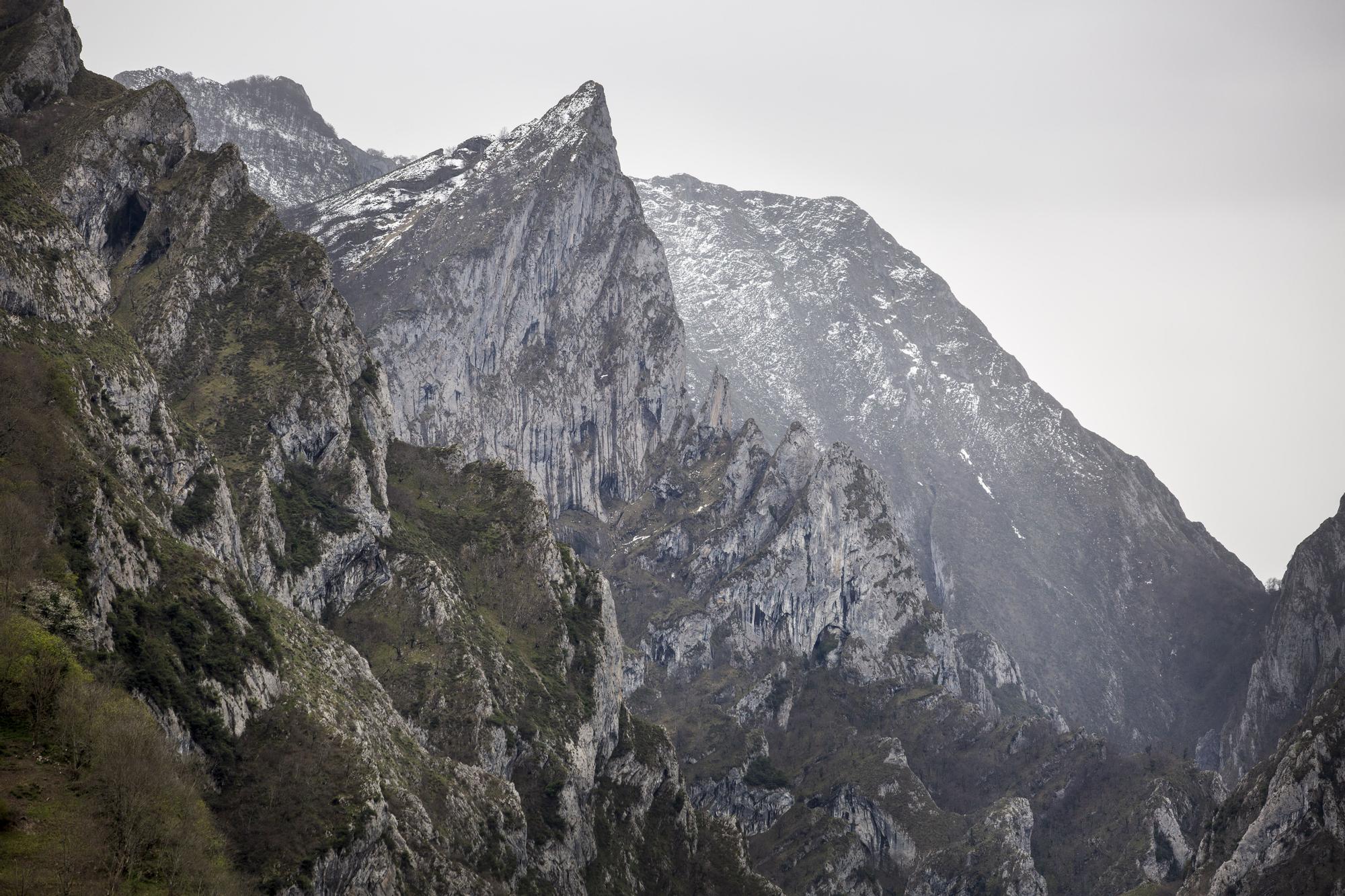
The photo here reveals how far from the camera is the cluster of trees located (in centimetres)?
9688

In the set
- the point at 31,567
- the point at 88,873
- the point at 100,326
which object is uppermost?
Answer: the point at 100,326

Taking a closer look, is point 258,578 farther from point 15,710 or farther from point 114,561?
point 15,710

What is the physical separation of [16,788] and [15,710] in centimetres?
1062

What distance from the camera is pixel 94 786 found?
348ft

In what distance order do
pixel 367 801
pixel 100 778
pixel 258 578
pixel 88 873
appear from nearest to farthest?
pixel 88 873
pixel 100 778
pixel 367 801
pixel 258 578

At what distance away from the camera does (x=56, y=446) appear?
142 meters

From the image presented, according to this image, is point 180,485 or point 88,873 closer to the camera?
point 88,873

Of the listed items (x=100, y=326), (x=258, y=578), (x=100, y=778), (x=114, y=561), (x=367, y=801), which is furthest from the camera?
(x=258, y=578)

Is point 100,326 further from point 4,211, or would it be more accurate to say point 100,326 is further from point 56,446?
point 56,446

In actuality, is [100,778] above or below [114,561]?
below

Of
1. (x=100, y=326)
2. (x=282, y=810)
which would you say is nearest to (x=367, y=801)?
(x=282, y=810)

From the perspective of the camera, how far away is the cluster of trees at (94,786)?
318 ft

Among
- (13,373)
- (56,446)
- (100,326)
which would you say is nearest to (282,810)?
(56,446)

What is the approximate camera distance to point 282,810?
14262 centimetres
